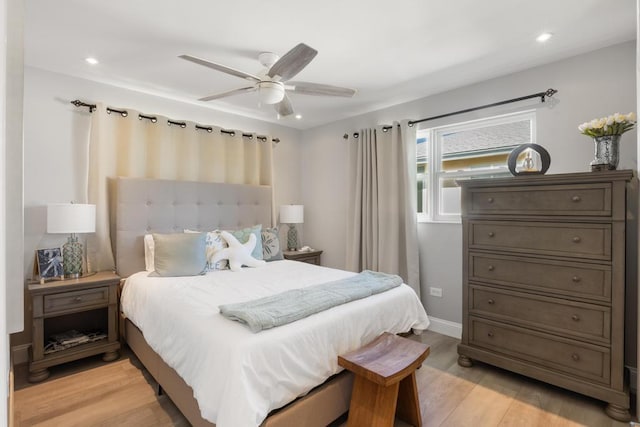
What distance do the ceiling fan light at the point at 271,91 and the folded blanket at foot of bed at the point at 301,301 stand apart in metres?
A: 1.38

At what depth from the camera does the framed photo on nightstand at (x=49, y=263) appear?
262 centimetres

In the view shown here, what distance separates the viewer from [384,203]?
3.67m

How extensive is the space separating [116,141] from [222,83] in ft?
3.88

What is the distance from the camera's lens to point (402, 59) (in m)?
2.66

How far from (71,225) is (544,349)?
12.0 feet

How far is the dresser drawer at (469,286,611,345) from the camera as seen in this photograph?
2084mm

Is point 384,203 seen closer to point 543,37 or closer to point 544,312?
point 544,312

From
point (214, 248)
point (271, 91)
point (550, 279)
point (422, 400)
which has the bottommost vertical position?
point (422, 400)

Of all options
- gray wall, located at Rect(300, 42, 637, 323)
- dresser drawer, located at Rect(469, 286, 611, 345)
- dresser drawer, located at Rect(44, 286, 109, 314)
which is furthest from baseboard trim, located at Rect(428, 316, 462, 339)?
dresser drawer, located at Rect(44, 286, 109, 314)

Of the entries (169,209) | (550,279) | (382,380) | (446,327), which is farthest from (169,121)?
(550,279)

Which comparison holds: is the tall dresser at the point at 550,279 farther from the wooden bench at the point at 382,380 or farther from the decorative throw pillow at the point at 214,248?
the decorative throw pillow at the point at 214,248

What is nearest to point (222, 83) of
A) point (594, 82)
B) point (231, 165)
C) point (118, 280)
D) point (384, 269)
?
point (231, 165)

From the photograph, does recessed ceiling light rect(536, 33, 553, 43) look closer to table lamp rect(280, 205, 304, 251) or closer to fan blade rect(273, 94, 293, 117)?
fan blade rect(273, 94, 293, 117)

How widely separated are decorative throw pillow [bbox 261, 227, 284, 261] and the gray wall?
3.36 feet
